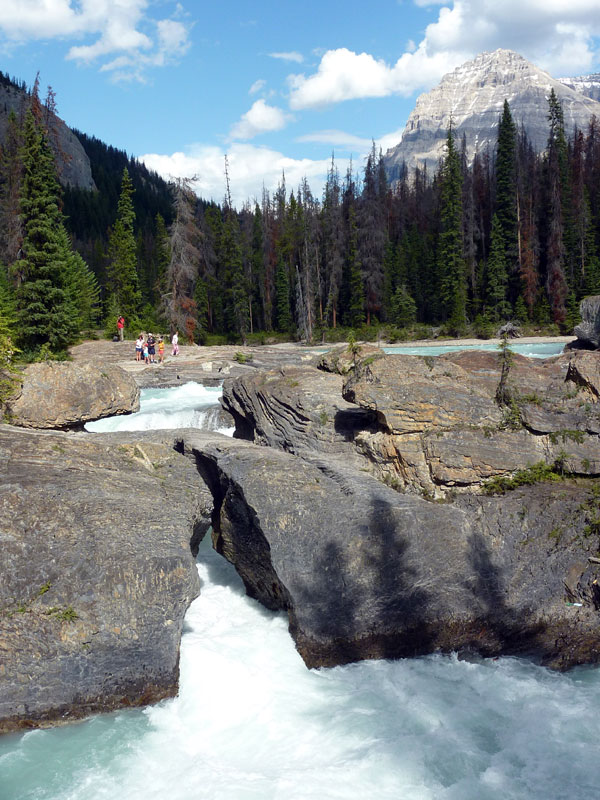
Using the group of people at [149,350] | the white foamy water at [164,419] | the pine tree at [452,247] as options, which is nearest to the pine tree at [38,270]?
the group of people at [149,350]

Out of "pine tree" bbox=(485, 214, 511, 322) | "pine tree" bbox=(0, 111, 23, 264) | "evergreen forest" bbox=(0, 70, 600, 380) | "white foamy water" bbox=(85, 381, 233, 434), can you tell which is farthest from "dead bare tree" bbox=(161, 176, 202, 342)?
"pine tree" bbox=(485, 214, 511, 322)

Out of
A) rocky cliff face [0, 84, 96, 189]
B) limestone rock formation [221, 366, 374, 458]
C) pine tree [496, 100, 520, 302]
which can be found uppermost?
rocky cliff face [0, 84, 96, 189]

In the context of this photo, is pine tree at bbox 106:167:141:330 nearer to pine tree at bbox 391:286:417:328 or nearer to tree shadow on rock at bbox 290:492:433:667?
pine tree at bbox 391:286:417:328

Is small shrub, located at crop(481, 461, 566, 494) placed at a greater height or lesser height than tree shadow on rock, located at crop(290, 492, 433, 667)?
greater

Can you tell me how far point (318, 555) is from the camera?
27.6ft

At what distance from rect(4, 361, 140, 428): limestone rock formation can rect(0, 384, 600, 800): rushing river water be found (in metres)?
6.14

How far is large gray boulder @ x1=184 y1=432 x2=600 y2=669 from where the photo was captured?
26.7ft

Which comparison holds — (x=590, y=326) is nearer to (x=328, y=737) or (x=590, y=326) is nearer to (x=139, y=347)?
(x=139, y=347)

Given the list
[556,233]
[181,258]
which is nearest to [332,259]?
[556,233]

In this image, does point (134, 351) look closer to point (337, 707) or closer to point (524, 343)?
point (524, 343)

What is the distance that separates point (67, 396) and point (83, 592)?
6.50 metres

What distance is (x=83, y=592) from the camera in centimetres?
727

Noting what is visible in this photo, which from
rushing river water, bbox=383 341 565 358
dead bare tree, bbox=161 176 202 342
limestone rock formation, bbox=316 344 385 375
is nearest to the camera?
limestone rock formation, bbox=316 344 385 375

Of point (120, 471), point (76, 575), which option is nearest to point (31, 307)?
point (120, 471)
